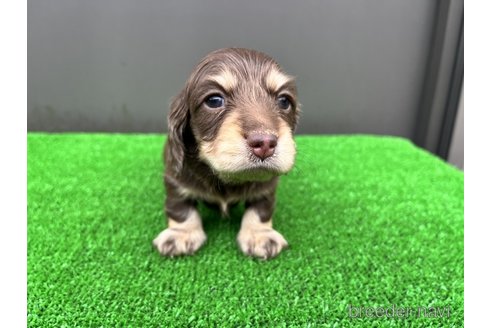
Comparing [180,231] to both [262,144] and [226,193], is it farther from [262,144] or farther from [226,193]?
[262,144]

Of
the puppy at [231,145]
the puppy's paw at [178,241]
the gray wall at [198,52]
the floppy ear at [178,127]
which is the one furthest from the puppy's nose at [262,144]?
the gray wall at [198,52]

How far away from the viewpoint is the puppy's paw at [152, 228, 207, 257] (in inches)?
69.2

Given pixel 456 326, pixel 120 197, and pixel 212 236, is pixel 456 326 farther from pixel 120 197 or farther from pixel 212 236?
pixel 120 197

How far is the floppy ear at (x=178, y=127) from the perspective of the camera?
1.68m

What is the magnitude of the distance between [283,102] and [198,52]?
235 cm

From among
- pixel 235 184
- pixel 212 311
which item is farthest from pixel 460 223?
pixel 212 311

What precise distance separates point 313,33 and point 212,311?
123 inches

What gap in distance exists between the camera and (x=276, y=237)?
1.85m

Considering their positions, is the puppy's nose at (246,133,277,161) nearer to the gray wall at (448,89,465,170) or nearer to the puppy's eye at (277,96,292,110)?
the puppy's eye at (277,96,292,110)

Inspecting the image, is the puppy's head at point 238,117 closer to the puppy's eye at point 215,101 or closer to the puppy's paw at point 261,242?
the puppy's eye at point 215,101

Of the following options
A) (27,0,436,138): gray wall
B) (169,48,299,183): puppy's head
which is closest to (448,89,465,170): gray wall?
(27,0,436,138): gray wall

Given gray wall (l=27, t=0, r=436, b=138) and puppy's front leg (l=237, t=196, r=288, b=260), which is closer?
puppy's front leg (l=237, t=196, r=288, b=260)

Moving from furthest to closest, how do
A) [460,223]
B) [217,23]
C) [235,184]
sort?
[217,23] < [460,223] < [235,184]

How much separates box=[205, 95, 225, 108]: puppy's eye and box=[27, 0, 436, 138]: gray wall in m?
2.34
